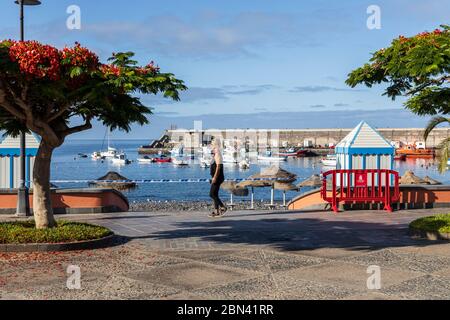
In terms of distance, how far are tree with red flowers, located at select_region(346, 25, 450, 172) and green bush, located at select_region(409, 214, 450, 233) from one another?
1.22 metres

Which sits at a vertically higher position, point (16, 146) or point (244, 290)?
point (16, 146)

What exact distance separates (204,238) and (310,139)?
565 ft

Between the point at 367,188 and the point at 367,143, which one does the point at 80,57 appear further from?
the point at 367,143

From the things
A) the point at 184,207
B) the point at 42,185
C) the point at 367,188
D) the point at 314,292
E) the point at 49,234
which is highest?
the point at 42,185

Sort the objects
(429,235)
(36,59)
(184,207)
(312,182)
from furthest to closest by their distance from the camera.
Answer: (312,182)
(184,207)
(429,235)
(36,59)

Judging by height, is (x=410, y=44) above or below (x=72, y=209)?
above

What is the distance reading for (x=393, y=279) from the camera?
8500mm

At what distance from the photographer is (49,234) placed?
1125 cm

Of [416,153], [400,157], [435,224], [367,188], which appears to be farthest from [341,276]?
[416,153]

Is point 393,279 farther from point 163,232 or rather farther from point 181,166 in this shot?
point 181,166

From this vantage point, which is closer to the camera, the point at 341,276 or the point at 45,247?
the point at 341,276

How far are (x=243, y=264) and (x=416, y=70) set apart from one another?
198 inches
